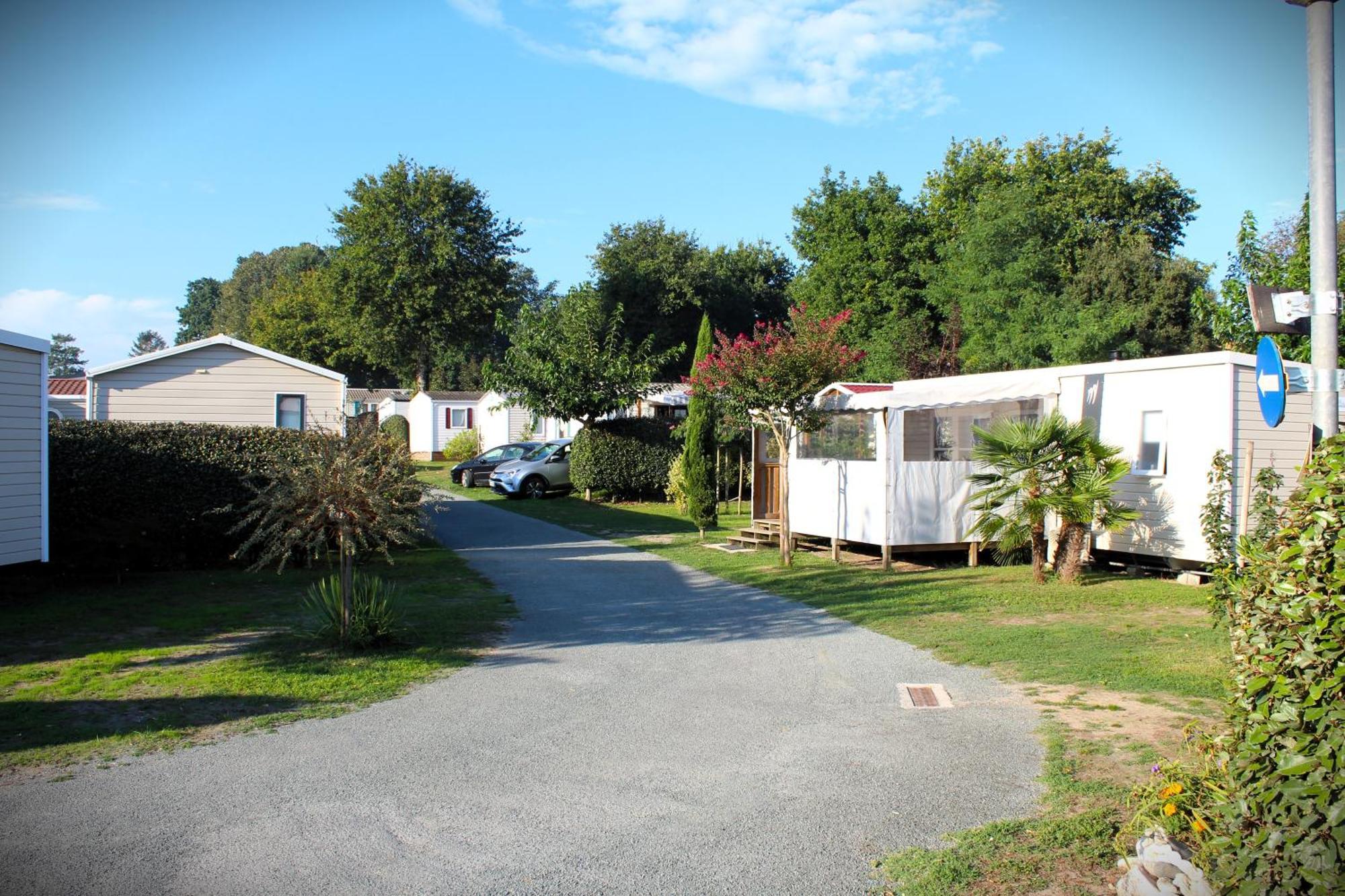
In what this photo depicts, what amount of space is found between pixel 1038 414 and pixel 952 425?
4.05 feet

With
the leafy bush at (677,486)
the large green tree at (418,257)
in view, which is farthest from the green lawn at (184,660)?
the large green tree at (418,257)

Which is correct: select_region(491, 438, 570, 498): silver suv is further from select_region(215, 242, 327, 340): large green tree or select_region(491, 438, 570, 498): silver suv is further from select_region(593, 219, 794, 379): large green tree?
select_region(215, 242, 327, 340): large green tree

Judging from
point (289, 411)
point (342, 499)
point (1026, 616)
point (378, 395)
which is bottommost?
point (1026, 616)

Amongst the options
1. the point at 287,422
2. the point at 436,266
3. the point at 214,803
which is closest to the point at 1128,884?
the point at 214,803

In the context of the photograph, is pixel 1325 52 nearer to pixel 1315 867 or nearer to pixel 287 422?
pixel 1315 867

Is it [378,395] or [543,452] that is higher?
[378,395]

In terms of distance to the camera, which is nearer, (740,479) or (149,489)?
(149,489)

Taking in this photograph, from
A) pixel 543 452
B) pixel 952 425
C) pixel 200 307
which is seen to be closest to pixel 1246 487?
pixel 952 425

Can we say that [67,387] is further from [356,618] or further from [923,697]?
[923,697]

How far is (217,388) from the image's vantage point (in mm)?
18453

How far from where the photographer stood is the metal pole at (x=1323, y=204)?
451 centimetres

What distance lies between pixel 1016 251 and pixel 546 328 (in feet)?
47.1

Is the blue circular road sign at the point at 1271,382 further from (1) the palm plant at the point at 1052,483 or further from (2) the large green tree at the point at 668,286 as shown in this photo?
(2) the large green tree at the point at 668,286

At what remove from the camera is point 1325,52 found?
4555 millimetres
